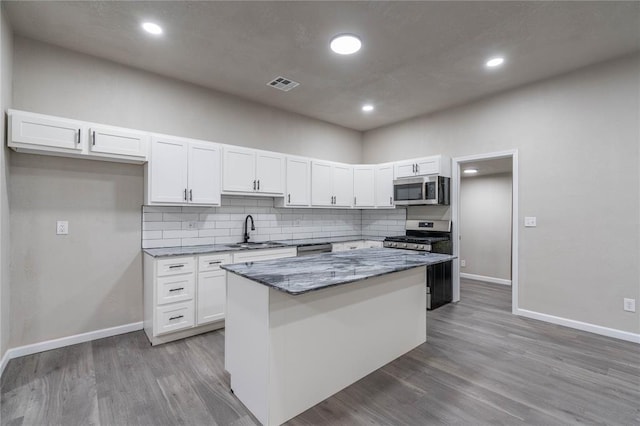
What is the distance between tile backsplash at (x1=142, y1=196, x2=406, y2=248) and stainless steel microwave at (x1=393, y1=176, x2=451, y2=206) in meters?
0.57

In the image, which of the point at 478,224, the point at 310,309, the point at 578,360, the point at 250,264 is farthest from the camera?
the point at 478,224

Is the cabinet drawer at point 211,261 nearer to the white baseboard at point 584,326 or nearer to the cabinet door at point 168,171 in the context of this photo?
the cabinet door at point 168,171

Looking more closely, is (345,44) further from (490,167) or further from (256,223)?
(490,167)

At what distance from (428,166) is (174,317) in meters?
3.92

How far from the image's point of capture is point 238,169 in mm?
3834

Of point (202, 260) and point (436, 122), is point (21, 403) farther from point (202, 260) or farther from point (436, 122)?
point (436, 122)

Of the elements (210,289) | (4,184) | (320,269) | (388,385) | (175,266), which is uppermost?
(4,184)

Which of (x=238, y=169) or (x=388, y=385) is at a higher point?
(x=238, y=169)

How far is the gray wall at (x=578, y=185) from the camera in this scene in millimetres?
3131

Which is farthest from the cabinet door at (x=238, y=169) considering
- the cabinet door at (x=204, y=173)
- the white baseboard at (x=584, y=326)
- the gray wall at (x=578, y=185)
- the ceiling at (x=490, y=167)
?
the white baseboard at (x=584, y=326)

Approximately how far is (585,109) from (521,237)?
5.34 ft

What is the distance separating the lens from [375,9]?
7.78 ft

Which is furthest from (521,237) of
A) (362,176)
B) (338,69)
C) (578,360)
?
(338,69)

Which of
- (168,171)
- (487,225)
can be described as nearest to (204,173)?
(168,171)
